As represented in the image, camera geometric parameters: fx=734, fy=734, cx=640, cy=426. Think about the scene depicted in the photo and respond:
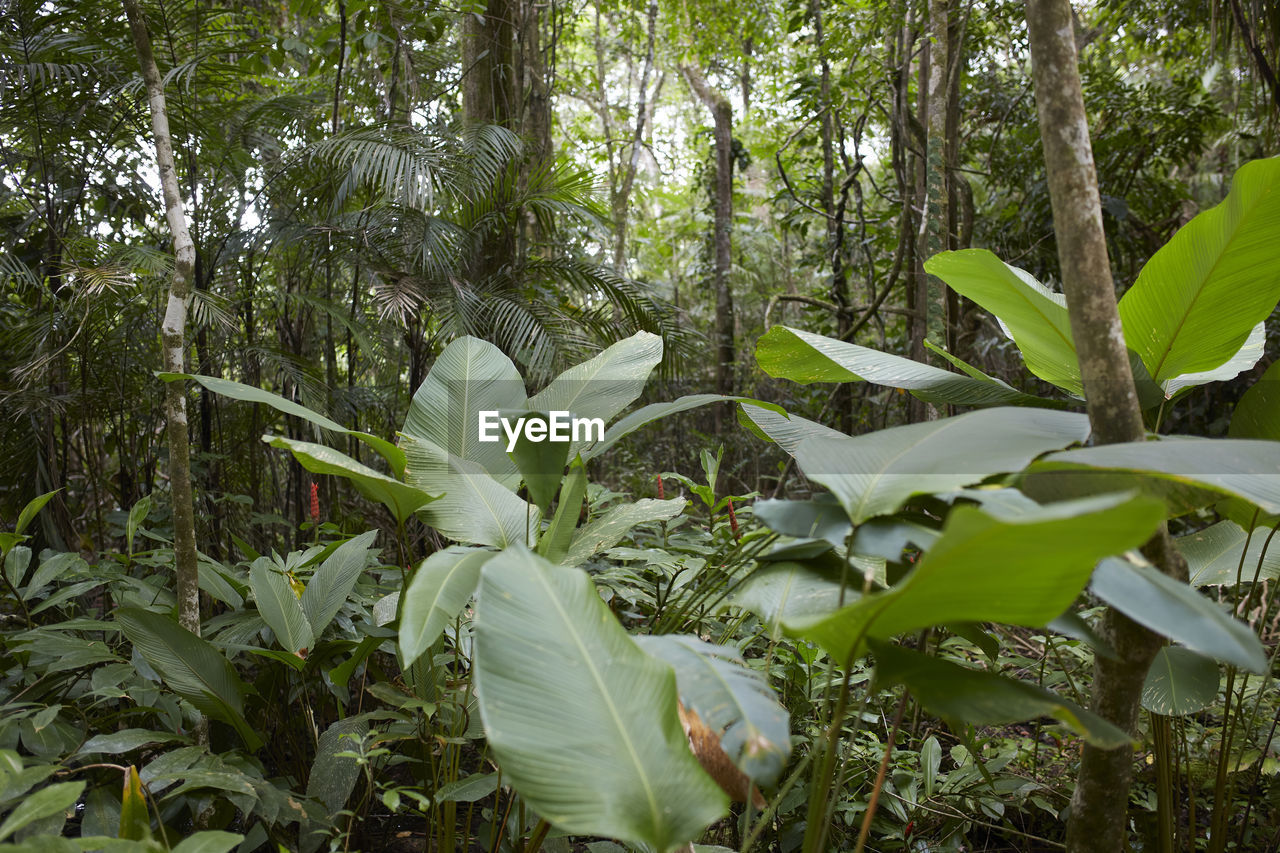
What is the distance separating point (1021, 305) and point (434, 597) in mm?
1042

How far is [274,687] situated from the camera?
4.83 feet


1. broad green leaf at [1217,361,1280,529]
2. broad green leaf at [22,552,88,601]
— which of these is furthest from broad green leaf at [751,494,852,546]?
broad green leaf at [22,552,88,601]

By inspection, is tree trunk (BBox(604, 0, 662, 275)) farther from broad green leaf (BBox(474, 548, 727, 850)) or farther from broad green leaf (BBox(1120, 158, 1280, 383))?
broad green leaf (BBox(474, 548, 727, 850))

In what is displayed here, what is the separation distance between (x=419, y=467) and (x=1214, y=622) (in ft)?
3.31

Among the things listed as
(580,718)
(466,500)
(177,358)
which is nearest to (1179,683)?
(580,718)

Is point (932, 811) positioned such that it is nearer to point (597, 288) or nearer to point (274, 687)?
point (274, 687)

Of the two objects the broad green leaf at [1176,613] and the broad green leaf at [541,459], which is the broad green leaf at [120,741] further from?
the broad green leaf at [1176,613]

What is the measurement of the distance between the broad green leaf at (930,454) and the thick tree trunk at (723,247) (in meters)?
4.98

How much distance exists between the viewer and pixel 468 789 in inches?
44.1

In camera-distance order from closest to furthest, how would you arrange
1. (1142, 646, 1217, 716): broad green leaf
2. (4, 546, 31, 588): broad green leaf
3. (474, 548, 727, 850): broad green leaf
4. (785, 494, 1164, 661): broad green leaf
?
1. (785, 494, 1164, 661): broad green leaf
2. (474, 548, 727, 850): broad green leaf
3. (1142, 646, 1217, 716): broad green leaf
4. (4, 546, 31, 588): broad green leaf

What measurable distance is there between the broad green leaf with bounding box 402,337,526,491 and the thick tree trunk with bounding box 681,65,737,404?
15.1 feet

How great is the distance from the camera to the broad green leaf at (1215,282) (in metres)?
1.08

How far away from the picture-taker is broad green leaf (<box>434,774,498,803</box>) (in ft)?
3.55

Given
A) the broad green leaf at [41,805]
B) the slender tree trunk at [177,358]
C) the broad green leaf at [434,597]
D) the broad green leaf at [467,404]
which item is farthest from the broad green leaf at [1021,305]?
the slender tree trunk at [177,358]
